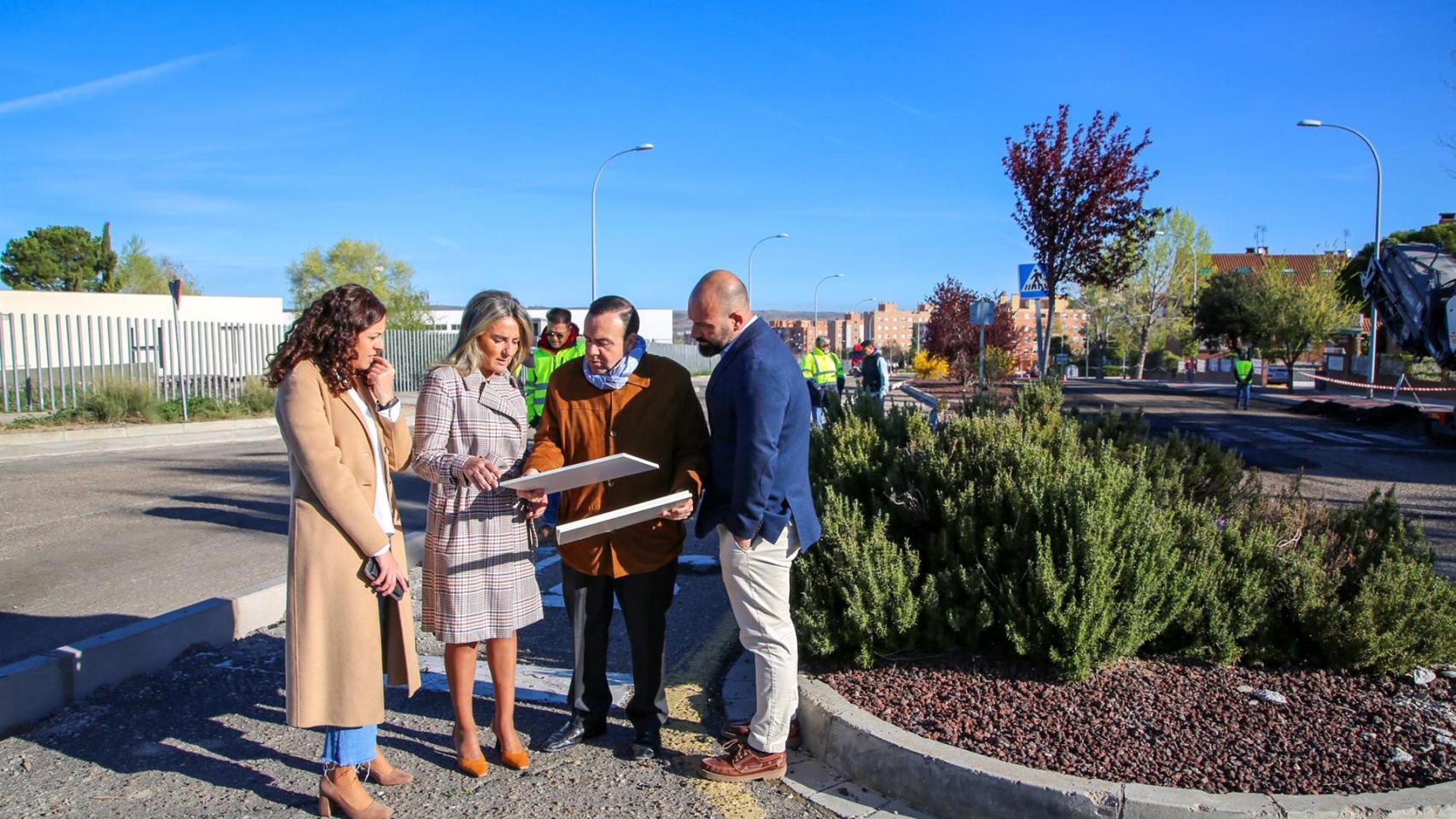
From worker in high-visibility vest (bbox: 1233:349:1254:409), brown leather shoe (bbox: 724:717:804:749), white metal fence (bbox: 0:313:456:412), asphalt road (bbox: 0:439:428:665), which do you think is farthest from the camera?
worker in high-visibility vest (bbox: 1233:349:1254:409)

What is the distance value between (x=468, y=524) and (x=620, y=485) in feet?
1.91

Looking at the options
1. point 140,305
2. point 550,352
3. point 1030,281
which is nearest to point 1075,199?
point 1030,281

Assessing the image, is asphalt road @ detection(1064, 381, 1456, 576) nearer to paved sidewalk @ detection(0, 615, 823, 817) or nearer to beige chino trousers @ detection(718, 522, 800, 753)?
beige chino trousers @ detection(718, 522, 800, 753)

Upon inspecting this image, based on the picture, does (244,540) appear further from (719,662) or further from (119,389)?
(119,389)

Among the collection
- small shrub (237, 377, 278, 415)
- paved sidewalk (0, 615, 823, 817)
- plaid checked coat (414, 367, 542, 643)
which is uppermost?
plaid checked coat (414, 367, 542, 643)

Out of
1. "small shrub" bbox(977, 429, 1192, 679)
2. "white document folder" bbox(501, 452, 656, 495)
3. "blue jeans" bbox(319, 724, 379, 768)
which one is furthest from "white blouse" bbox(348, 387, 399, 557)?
"small shrub" bbox(977, 429, 1192, 679)

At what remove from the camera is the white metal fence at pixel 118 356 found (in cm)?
1702

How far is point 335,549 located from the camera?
312 cm

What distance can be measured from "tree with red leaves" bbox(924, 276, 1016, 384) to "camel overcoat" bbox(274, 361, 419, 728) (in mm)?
29549

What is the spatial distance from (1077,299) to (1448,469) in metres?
47.8

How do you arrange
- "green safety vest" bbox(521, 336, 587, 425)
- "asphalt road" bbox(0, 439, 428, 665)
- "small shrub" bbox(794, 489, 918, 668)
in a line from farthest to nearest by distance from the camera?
"green safety vest" bbox(521, 336, 587, 425)
"asphalt road" bbox(0, 439, 428, 665)
"small shrub" bbox(794, 489, 918, 668)

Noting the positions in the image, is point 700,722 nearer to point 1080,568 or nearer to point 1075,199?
point 1080,568

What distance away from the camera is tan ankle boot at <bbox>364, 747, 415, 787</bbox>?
339cm

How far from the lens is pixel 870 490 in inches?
195
